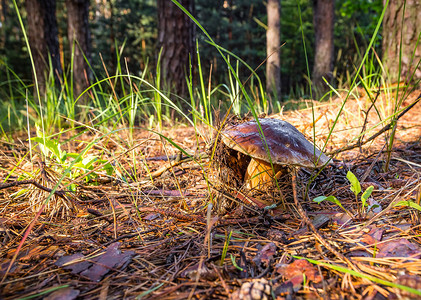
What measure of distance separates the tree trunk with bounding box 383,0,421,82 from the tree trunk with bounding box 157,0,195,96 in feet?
7.83

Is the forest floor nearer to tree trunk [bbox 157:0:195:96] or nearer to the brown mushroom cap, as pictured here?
the brown mushroom cap

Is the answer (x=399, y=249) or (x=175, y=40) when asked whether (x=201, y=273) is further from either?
(x=175, y=40)

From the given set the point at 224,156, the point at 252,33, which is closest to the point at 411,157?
the point at 224,156

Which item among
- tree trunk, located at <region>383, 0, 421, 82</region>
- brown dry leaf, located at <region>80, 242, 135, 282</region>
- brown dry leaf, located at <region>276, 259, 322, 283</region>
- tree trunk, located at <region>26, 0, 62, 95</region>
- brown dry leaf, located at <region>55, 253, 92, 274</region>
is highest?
tree trunk, located at <region>26, 0, 62, 95</region>

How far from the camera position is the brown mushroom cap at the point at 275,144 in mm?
1021

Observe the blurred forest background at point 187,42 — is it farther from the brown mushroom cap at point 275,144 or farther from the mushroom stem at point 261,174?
the mushroom stem at point 261,174

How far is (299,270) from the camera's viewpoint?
742 mm

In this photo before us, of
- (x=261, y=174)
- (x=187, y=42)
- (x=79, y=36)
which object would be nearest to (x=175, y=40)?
(x=187, y=42)

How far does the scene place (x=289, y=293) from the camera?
0.67 m

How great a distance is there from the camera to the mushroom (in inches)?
40.2

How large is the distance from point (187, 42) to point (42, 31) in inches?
113

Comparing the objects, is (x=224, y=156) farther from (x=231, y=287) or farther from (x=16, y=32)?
(x=16, y=32)

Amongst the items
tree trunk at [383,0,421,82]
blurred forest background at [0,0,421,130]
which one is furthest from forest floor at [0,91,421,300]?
tree trunk at [383,0,421,82]

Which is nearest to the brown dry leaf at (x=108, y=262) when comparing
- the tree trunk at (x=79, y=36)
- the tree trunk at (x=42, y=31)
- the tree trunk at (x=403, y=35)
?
the tree trunk at (x=403, y=35)
